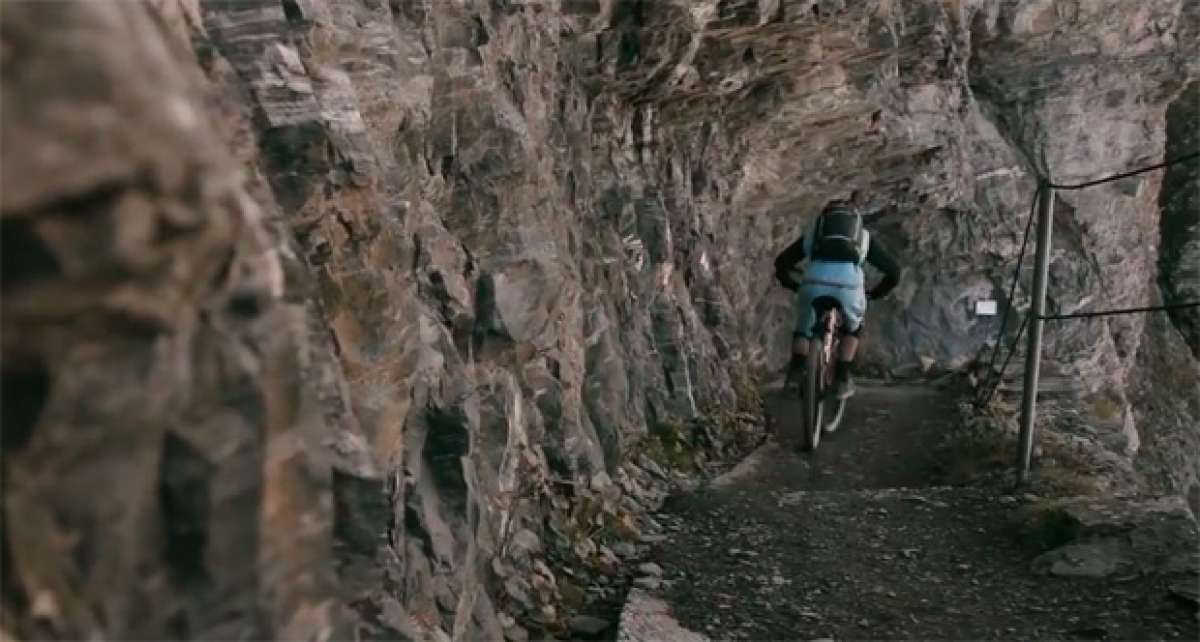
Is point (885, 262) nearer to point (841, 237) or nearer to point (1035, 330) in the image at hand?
point (841, 237)

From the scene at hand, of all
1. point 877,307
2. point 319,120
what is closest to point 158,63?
point 319,120

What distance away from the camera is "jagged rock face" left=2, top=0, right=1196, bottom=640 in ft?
5.71

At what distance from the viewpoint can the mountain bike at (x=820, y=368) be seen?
7.66 meters

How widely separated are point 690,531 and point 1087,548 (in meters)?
2.03

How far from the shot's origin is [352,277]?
360cm

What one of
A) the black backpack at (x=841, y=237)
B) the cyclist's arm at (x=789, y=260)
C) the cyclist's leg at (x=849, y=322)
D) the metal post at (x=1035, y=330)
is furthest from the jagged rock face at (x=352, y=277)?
the metal post at (x=1035, y=330)

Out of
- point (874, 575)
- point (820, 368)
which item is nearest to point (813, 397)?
point (820, 368)

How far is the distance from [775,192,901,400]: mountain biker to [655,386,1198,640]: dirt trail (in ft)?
3.49

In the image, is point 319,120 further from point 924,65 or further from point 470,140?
point 924,65

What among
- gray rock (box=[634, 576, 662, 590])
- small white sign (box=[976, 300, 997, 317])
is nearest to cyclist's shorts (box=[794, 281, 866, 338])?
gray rock (box=[634, 576, 662, 590])

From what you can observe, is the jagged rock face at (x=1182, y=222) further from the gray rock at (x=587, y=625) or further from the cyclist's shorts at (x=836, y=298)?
the gray rock at (x=587, y=625)

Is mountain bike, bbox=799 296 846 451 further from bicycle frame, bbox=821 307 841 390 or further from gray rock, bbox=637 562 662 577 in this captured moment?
gray rock, bbox=637 562 662 577

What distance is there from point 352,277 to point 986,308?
15428 mm

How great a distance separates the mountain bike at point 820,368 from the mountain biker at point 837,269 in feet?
0.16
